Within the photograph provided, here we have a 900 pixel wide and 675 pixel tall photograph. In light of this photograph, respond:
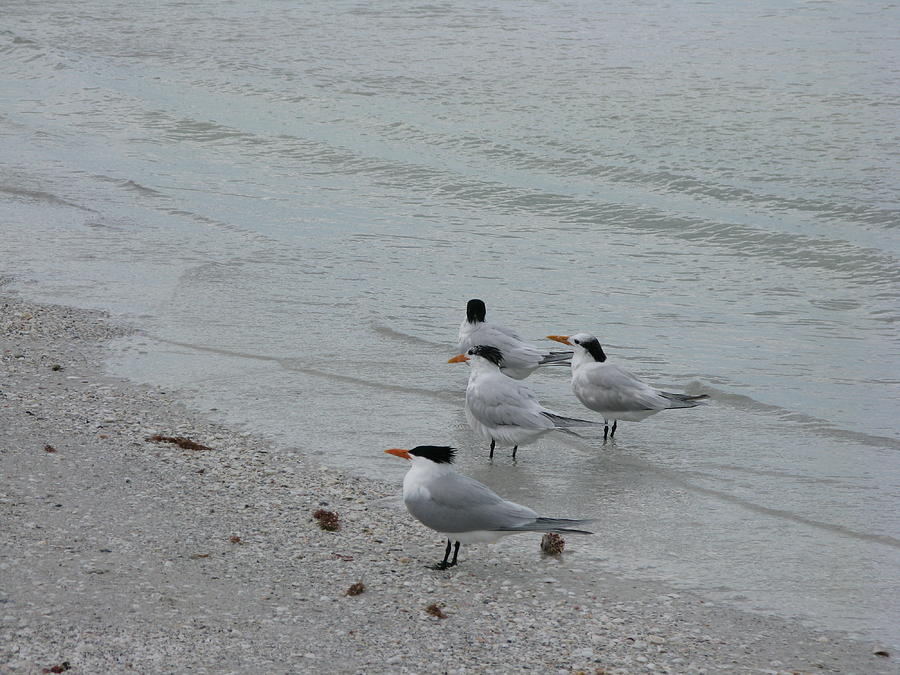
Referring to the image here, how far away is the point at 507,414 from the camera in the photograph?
712 cm

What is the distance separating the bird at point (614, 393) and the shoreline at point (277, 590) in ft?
5.66

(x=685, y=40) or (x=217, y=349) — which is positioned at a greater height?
(x=685, y=40)

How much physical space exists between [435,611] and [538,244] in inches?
373

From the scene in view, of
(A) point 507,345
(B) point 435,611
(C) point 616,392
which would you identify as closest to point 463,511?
(B) point 435,611

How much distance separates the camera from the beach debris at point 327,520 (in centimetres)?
583

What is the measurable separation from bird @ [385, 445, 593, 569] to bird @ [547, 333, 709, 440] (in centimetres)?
225

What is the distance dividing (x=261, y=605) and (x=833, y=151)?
1560 centimetres

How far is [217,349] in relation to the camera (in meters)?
9.23

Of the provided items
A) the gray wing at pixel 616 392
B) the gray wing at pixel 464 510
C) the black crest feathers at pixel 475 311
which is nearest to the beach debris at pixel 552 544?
the gray wing at pixel 464 510

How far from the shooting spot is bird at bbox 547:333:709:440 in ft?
25.2

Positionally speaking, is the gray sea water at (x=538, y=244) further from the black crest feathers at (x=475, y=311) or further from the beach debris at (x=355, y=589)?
the beach debris at (x=355, y=589)

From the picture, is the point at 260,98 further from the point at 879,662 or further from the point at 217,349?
the point at 879,662

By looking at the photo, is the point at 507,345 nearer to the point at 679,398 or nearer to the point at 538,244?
the point at 679,398

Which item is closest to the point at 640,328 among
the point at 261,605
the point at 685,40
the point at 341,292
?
the point at 341,292
